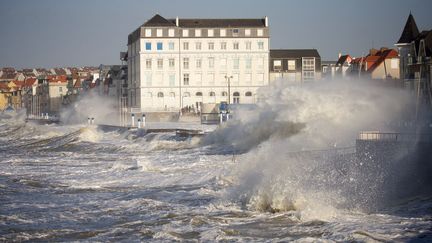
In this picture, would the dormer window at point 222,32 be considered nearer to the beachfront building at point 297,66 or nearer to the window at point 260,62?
the window at point 260,62

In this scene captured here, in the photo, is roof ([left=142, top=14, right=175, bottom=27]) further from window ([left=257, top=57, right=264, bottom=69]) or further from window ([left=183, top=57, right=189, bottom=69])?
window ([left=257, top=57, right=264, bottom=69])

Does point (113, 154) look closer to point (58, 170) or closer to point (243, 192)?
point (58, 170)

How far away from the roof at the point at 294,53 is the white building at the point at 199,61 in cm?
493

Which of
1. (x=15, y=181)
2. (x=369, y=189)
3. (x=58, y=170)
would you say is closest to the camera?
(x=369, y=189)

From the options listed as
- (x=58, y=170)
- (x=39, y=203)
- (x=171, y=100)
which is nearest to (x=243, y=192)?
(x=39, y=203)

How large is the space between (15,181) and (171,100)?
62.6 meters

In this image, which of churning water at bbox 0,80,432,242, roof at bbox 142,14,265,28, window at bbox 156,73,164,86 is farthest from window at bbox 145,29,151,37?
churning water at bbox 0,80,432,242

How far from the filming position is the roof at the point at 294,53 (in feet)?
309

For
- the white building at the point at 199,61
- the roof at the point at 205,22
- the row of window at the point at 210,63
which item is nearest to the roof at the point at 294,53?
the white building at the point at 199,61

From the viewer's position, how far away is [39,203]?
69.1ft

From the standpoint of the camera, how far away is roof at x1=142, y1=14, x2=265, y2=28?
293 feet

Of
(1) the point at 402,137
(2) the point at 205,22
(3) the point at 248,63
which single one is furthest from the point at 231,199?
(2) the point at 205,22

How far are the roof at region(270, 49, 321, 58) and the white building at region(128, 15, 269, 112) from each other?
4928 mm

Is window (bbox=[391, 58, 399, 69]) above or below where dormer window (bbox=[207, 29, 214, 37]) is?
below
